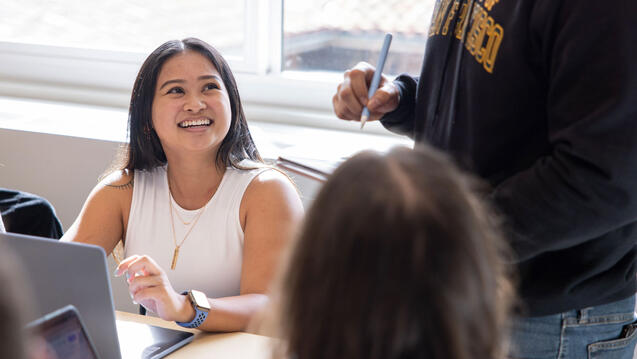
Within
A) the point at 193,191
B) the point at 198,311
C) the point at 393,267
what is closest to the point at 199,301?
the point at 198,311

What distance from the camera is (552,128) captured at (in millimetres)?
952

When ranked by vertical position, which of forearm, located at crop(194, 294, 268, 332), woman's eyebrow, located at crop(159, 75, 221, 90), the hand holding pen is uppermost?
the hand holding pen

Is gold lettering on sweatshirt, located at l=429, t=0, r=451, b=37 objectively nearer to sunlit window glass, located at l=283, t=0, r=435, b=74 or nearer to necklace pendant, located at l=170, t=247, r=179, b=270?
necklace pendant, located at l=170, t=247, r=179, b=270

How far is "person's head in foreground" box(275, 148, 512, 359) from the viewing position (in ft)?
1.71

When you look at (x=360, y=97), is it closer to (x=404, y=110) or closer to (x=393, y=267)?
(x=404, y=110)

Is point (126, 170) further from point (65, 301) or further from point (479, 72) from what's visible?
point (479, 72)

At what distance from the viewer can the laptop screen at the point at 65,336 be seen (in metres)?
1.00

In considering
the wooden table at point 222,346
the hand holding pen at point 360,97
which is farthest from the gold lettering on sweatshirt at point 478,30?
the wooden table at point 222,346

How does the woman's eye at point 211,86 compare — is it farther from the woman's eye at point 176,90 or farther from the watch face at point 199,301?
the watch face at point 199,301

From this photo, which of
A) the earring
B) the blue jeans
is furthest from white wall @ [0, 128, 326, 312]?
the blue jeans

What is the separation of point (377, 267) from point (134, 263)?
0.94 m

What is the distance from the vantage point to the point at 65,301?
42.1 inches

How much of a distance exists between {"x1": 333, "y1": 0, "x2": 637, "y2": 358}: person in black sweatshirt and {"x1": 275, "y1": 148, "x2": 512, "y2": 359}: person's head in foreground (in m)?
0.41

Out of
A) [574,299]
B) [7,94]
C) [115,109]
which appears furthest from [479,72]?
[7,94]
